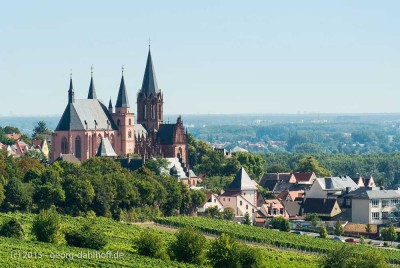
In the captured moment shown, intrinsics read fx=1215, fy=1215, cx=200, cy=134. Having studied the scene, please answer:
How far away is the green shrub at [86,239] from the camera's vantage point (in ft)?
205

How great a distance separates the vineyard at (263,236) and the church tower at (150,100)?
35.9m

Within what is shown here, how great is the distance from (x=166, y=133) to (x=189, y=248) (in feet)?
198

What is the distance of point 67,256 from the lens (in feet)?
188

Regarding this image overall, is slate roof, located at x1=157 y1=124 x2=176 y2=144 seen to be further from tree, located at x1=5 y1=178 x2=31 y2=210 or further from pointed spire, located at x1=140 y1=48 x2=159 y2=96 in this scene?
tree, located at x1=5 y1=178 x2=31 y2=210

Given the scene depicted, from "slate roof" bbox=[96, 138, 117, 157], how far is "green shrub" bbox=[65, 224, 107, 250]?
50100 millimetres

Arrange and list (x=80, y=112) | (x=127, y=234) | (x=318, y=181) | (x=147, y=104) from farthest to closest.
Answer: (x=147, y=104), (x=80, y=112), (x=318, y=181), (x=127, y=234)

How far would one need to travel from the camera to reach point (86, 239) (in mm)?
62500

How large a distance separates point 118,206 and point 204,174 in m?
36.9

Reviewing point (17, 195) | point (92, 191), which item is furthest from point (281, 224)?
point (17, 195)

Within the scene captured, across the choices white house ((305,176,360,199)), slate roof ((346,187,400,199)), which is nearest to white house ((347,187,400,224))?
slate roof ((346,187,400,199))

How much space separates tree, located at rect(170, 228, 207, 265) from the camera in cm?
6162

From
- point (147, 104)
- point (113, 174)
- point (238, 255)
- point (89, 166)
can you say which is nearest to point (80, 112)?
point (147, 104)

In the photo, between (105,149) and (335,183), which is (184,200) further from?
(105,149)

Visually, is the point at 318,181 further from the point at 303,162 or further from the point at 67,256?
the point at 67,256
